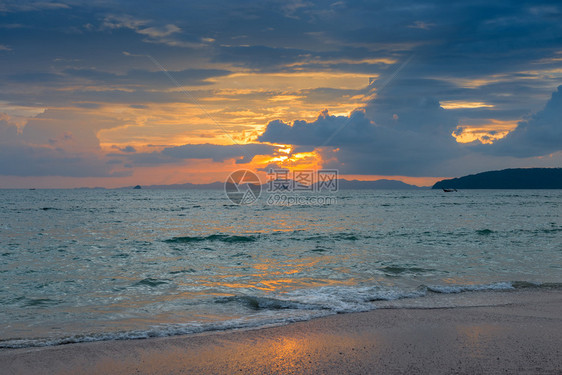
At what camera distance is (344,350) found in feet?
22.8

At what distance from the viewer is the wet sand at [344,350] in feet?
20.5

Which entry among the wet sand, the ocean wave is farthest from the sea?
the wet sand

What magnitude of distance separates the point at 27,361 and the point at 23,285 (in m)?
7.68

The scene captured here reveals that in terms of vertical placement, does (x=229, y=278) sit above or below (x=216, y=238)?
above

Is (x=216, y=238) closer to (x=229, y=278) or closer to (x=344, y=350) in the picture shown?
(x=229, y=278)

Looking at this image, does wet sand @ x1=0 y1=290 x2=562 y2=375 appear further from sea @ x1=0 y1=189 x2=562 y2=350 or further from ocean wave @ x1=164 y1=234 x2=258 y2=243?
ocean wave @ x1=164 y1=234 x2=258 y2=243

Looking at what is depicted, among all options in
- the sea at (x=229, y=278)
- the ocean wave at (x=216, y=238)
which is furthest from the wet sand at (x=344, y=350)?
the ocean wave at (x=216, y=238)

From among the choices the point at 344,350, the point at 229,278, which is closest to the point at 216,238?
the point at 229,278

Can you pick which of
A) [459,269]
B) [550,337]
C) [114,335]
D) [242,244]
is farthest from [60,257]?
[550,337]

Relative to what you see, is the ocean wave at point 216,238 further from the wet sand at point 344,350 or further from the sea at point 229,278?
the wet sand at point 344,350

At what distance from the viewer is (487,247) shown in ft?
70.5

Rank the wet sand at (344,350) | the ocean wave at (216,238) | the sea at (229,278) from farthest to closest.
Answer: the ocean wave at (216,238) < the sea at (229,278) < the wet sand at (344,350)

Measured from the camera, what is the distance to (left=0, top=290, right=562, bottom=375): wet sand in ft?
20.5

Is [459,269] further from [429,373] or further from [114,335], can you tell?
[114,335]
